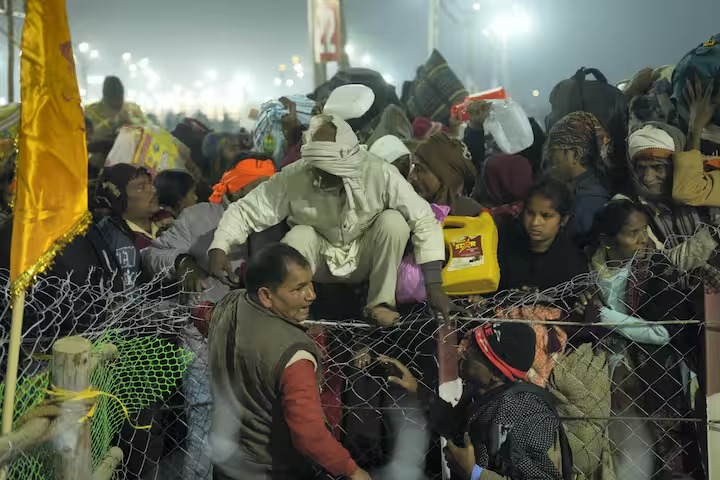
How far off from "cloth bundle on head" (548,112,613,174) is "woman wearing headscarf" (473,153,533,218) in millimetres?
275

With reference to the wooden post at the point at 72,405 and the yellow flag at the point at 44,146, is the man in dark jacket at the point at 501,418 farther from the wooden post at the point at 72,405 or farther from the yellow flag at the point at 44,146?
the yellow flag at the point at 44,146

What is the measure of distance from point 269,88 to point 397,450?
103 meters

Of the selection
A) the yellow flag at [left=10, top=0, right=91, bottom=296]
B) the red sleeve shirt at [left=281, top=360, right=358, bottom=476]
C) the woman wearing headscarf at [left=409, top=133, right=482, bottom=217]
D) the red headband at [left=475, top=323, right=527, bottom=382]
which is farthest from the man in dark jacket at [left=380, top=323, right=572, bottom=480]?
the yellow flag at [left=10, top=0, right=91, bottom=296]

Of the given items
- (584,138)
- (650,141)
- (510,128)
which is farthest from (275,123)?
(650,141)

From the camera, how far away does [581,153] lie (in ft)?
15.9

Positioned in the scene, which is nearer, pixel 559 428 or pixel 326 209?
pixel 559 428

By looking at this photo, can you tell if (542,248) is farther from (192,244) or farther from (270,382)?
(192,244)

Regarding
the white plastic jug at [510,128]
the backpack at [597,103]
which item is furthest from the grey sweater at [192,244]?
the backpack at [597,103]

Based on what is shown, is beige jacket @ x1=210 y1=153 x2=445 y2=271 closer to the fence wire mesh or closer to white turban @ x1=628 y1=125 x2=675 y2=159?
the fence wire mesh

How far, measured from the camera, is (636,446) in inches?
151

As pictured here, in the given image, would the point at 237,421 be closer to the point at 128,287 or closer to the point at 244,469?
the point at 244,469

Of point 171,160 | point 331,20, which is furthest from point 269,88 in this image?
point 171,160

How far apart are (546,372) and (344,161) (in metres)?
1.45

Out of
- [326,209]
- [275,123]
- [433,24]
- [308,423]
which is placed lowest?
[308,423]
